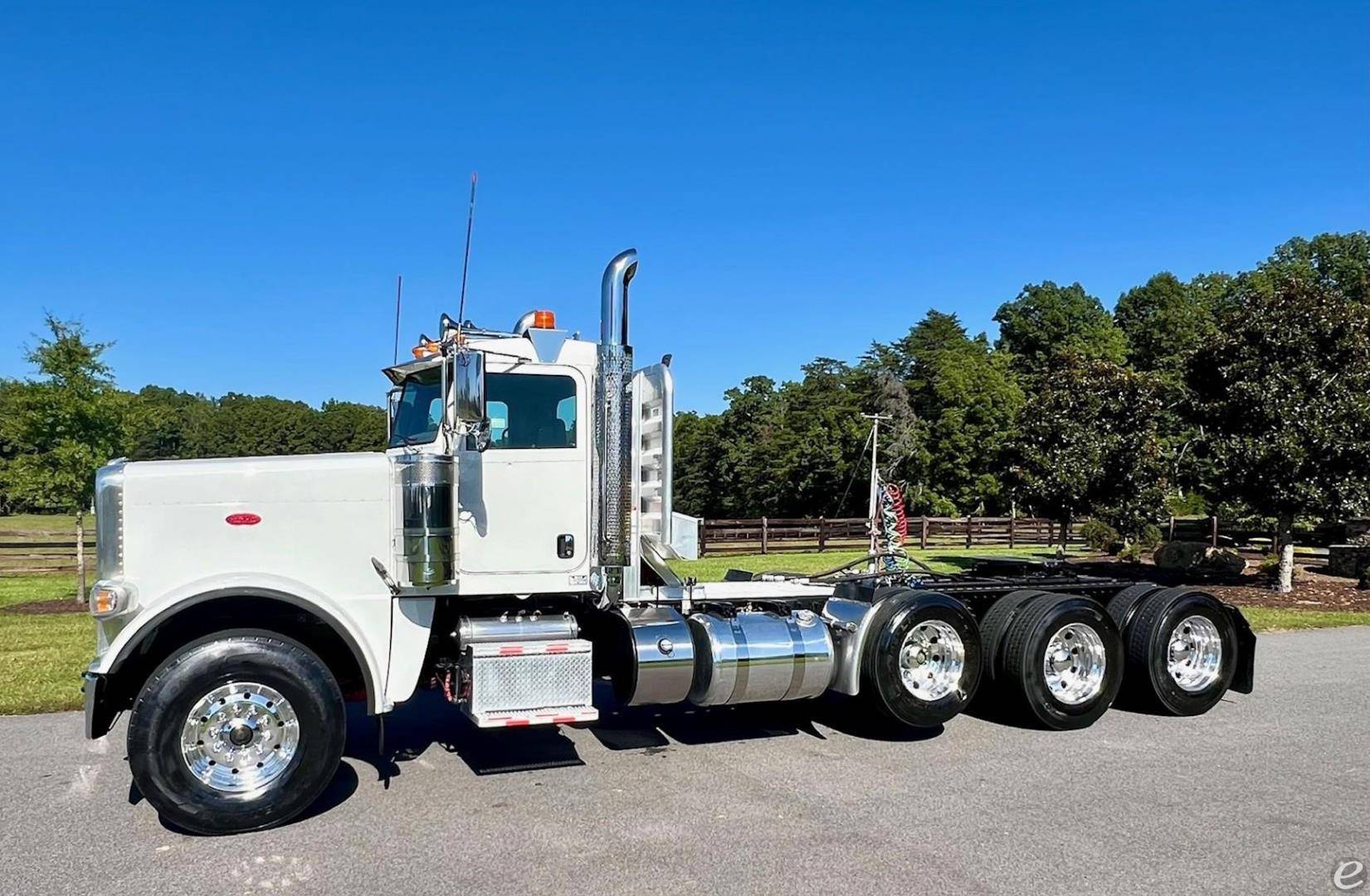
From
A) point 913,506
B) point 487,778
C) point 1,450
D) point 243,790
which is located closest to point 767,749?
point 487,778

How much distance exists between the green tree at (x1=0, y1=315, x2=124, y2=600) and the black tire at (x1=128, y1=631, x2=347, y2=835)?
12.7 m

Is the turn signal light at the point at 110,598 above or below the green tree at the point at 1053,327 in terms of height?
below

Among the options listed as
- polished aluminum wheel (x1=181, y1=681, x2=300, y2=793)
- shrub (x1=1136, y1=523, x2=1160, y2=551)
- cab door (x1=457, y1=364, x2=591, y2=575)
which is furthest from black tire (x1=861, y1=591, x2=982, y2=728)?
shrub (x1=1136, y1=523, x2=1160, y2=551)

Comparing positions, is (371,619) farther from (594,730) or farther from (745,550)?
(745,550)

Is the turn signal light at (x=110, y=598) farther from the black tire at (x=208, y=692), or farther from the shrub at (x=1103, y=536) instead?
the shrub at (x=1103, y=536)

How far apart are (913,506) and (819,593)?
4443cm

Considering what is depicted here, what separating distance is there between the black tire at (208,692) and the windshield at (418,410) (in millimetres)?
1754

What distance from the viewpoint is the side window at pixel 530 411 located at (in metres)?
6.58

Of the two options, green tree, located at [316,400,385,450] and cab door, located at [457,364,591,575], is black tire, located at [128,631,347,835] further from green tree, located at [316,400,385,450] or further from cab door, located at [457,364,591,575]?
green tree, located at [316,400,385,450]

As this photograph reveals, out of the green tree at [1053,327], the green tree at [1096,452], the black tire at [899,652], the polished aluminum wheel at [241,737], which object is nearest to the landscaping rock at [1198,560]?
the green tree at [1096,452]

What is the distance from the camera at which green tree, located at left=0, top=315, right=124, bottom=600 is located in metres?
15.9

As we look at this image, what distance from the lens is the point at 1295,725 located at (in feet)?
25.5

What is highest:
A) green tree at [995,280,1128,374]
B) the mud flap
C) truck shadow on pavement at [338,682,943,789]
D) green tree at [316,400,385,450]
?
green tree at [995,280,1128,374]

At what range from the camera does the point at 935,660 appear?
7457mm
